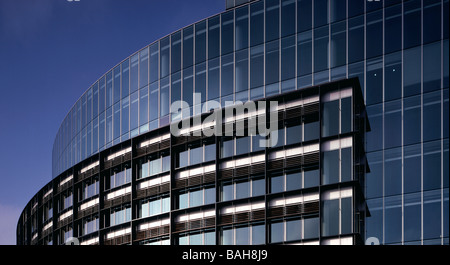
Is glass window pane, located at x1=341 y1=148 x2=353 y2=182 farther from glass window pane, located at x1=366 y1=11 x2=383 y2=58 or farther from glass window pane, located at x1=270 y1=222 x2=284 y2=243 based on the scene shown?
glass window pane, located at x1=366 y1=11 x2=383 y2=58

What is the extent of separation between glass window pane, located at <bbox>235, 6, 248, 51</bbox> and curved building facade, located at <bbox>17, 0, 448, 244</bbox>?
9cm

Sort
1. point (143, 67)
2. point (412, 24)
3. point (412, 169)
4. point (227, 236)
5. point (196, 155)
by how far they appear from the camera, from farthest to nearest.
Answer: point (143, 67) < point (196, 155) < point (227, 236) < point (412, 24) < point (412, 169)

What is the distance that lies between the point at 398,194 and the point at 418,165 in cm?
239

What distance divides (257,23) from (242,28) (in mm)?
1441

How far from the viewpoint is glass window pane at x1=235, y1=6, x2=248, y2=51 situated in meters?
54.1

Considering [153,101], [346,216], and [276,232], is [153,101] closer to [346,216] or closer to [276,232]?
[276,232]

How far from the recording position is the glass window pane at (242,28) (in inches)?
2128

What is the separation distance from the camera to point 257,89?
52688 millimetres

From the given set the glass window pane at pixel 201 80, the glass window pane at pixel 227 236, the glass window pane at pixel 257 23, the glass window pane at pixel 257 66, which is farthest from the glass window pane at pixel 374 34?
the glass window pane at pixel 227 236

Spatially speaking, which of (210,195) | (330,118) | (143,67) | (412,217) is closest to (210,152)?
(210,195)

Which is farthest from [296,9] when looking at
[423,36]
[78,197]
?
[78,197]

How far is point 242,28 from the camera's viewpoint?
5434cm

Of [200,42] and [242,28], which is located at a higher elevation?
[242,28]

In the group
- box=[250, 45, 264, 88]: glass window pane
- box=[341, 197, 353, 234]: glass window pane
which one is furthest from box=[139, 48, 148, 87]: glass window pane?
box=[341, 197, 353, 234]: glass window pane
